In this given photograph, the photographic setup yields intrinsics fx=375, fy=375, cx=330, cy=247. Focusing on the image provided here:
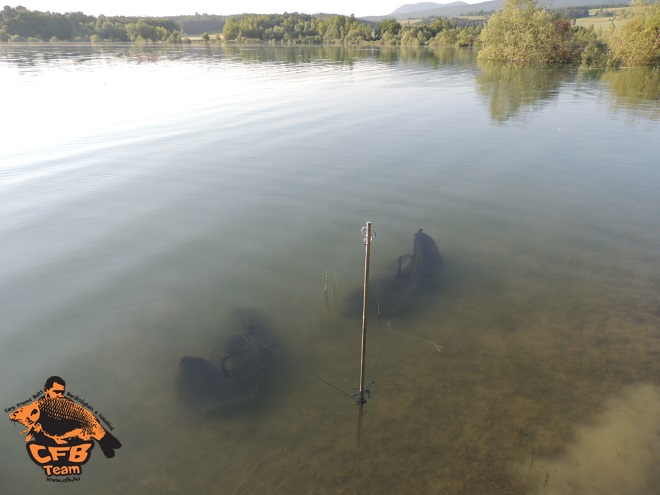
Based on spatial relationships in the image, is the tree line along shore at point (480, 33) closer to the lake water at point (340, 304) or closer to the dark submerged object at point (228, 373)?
the lake water at point (340, 304)

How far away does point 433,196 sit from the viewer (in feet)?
46.6

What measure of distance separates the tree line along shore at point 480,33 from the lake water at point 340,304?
4452 centimetres

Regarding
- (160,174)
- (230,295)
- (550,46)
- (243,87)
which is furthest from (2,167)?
(550,46)

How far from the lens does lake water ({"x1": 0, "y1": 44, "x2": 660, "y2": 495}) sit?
566cm

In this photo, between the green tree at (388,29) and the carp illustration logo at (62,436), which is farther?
the green tree at (388,29)

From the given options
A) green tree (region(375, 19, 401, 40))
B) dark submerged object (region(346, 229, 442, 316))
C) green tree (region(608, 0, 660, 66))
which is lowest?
dark submerged object (region(346, 229, 442, 316))

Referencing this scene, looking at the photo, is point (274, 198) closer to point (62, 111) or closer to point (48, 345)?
point (48, 345)

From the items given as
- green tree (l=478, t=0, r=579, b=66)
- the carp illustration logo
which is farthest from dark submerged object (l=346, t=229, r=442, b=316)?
green tree (l=478, t=0, r=579, b=66)

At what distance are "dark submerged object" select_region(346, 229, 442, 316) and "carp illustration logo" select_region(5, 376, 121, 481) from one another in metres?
5.17

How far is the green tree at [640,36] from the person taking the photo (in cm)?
4856

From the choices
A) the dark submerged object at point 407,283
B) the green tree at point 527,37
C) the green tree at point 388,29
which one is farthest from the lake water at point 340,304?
the green tree at point 388,29

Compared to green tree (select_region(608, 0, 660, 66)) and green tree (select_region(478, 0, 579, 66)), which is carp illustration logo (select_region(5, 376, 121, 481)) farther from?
green tree (select_region(478, 0, 579, 66))

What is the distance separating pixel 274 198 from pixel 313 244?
12.5 ft

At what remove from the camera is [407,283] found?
9.27 metres
